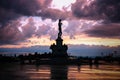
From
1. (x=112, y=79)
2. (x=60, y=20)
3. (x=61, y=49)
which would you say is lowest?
(x=112, y=79)

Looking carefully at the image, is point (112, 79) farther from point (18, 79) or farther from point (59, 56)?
point (59, 56)

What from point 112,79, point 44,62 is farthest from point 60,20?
point 112,79

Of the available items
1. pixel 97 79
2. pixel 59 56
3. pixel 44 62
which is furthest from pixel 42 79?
pixel 59 56

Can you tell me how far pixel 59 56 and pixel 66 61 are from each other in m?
7.60

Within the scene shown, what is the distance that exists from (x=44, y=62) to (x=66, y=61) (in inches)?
204

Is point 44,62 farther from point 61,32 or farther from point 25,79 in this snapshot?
point 25,79

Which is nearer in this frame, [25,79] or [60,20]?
[25,79]

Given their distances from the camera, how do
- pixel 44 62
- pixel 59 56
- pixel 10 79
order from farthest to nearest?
pixel 59 56
pixel 44 62
pixel 10 79

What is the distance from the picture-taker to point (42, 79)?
39.1m

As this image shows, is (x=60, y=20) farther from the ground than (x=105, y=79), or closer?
farther from the ground

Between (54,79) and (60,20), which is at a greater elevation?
(60,20)

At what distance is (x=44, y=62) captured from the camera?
273 ft

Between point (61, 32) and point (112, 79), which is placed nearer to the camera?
point (112, 79)

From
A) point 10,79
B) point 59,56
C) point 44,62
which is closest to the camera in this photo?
point 10,79
